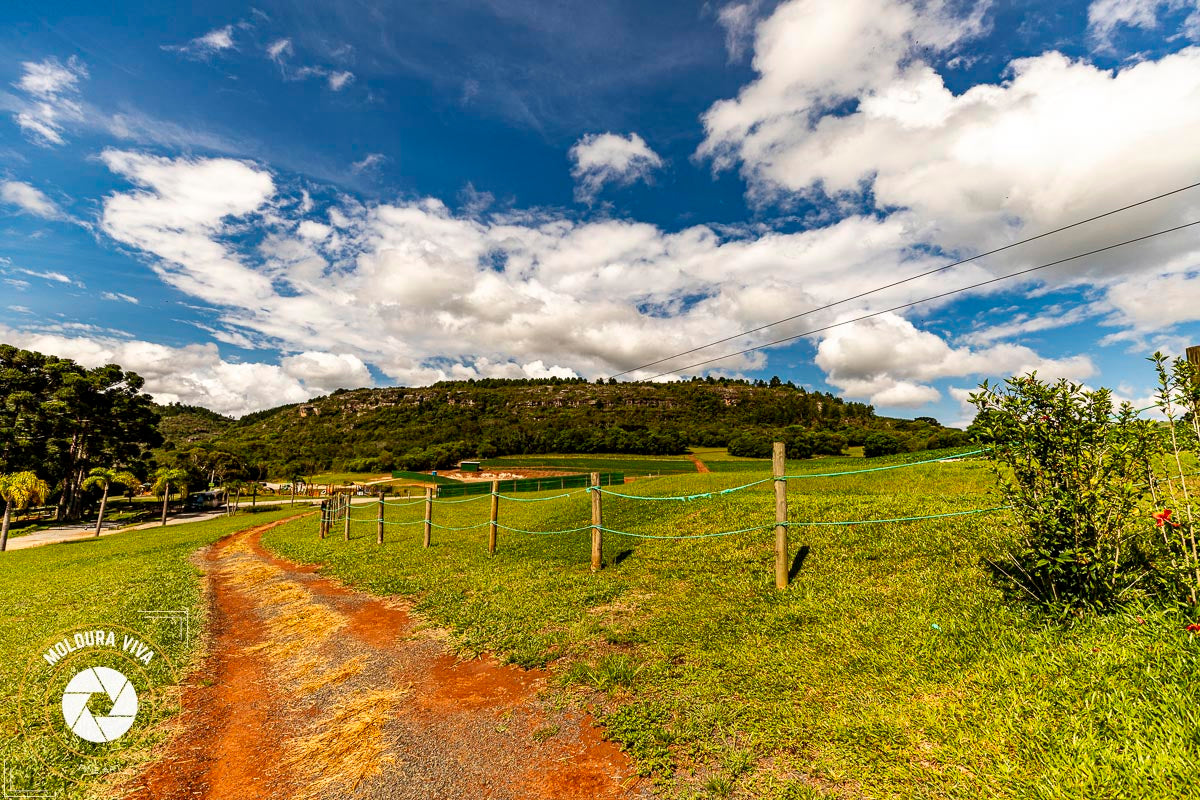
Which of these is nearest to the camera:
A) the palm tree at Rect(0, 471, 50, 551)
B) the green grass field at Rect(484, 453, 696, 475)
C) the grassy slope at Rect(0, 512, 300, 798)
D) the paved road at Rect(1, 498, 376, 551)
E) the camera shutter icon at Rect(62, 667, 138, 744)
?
the camera shutter icon at Rect(62, 667, 138, 744)

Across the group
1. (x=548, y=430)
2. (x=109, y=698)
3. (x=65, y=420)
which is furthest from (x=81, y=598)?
(x=548, y=430)

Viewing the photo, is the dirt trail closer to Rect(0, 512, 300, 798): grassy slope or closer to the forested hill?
Rect(0, 512, 300, 798): grassy slope

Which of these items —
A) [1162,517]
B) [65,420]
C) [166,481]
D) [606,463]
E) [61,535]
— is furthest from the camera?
[606,463]

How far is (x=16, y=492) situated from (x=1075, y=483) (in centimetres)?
4724

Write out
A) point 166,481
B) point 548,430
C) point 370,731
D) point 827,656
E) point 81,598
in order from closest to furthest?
1. point 370,731
2. point 827,656
3. point 81,598
4. point 166,481
5. point 548,430

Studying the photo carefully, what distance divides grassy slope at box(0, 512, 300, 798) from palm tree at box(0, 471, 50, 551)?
8982 mm

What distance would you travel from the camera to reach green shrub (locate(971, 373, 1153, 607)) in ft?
15.0

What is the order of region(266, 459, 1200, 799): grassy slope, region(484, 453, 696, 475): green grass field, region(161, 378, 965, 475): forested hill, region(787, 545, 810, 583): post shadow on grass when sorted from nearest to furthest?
region(266, 459, 1200, 799): grassy slope → region(787, 545, 810, 583): post shadow on grass → region(484, 453, 696, 475): green grass field → region(161, 378, 965, 475): forested hill

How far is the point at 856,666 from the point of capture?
4926 mm

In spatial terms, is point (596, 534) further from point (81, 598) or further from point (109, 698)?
point (81, 598)

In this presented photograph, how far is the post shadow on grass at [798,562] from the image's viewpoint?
7.80 m

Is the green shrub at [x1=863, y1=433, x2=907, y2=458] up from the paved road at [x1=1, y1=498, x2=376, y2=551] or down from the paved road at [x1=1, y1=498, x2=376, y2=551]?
up

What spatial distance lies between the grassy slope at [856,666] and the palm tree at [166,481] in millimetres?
42566

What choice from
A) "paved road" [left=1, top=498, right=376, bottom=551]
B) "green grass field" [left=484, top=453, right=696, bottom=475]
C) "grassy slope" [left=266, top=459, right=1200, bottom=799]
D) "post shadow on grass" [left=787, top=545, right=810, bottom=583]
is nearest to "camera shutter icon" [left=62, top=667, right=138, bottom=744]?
"grassy slope" [left=266, top=459, right=1200, bottom=799]
